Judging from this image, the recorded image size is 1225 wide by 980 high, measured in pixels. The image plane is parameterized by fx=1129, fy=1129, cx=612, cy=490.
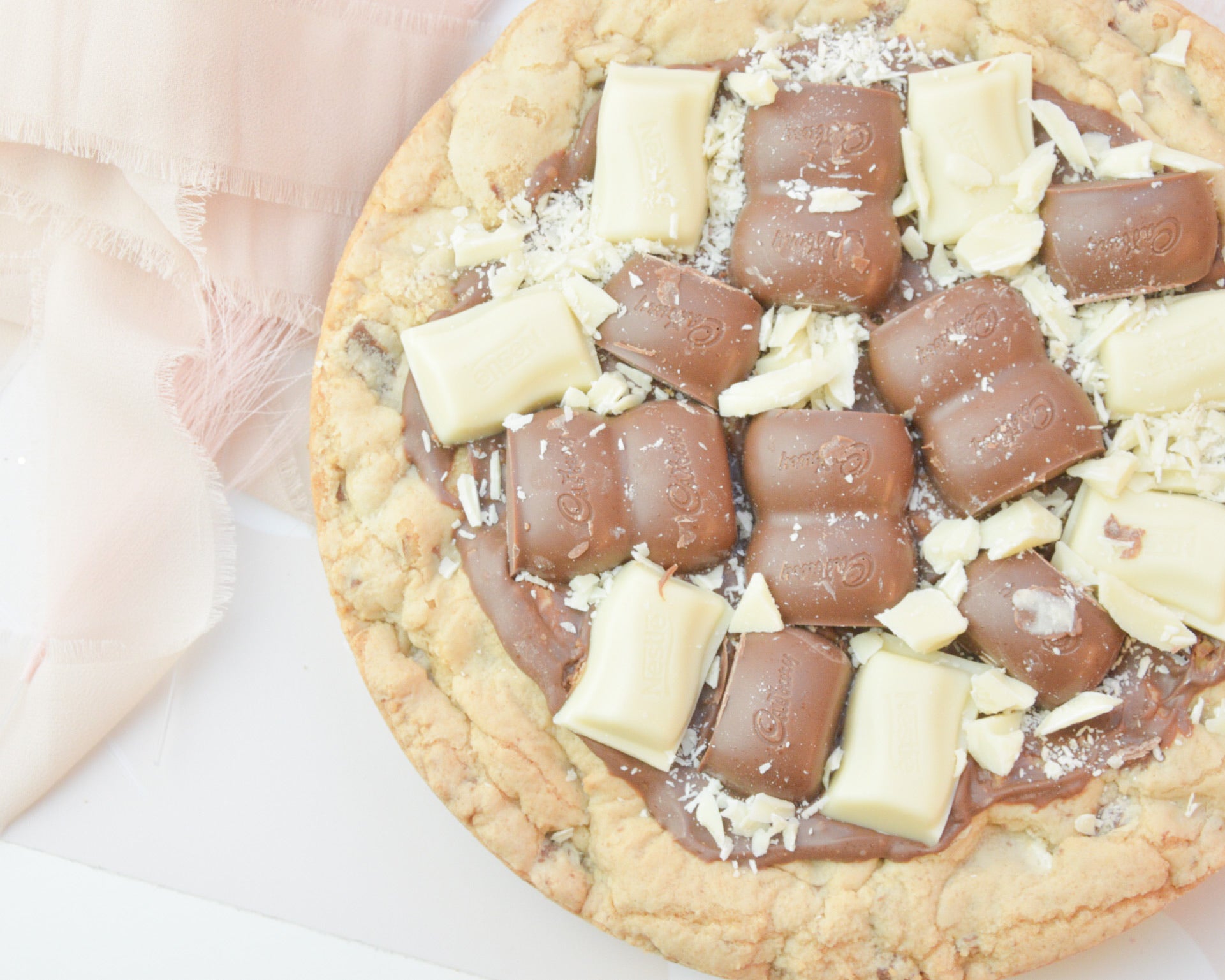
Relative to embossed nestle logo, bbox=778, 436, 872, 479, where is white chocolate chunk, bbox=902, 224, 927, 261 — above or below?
above

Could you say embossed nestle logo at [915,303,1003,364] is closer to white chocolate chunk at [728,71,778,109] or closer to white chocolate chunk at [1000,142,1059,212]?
white chocolate chunk at [1000,142,1059,212]

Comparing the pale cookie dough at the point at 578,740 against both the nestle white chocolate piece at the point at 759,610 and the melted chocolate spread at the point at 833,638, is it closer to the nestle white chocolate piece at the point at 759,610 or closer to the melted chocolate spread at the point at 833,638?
the melted chocolate spread at the point at 833,638

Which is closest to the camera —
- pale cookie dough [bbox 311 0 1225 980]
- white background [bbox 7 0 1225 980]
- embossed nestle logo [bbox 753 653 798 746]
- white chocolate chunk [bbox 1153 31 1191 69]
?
embossed nestle logo [bbox 753 653 798 746]

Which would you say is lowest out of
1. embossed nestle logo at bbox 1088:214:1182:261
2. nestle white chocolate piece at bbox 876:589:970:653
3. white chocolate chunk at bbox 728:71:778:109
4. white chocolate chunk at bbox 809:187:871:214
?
nestle white chocolate piece at bbox 876:589:970:653

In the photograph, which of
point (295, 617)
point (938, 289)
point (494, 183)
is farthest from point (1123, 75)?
point (295, 617)

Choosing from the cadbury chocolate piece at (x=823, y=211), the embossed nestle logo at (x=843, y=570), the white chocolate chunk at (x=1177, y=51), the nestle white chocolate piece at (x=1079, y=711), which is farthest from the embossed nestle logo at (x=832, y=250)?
the nestle white chocolate piece at (x=1079, y=711)

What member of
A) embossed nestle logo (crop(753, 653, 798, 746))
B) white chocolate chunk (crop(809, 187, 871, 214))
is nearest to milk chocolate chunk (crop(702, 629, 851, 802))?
embossed nestle logo (crop(753, 653, 798, 746))
